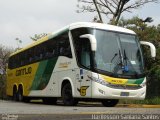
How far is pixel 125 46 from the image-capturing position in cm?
1791

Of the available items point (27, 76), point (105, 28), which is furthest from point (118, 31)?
point (27, 76)

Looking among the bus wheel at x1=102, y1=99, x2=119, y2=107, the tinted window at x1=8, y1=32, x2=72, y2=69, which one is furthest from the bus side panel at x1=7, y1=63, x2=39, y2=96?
the bus wheel at x1=102, y1=99, x2=119, y2=107

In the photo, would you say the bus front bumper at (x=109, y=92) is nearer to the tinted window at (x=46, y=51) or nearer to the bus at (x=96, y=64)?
the bus at (x=96, y=64)

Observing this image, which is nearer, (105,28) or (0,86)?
(105,28)

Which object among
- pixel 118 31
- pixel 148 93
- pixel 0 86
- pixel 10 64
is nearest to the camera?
pixel 118 31

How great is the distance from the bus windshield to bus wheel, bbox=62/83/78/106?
2.26m

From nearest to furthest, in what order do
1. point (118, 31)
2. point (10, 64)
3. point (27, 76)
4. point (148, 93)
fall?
1. point (118, 31)
2. point (27, 76)
3. point (148, 93)
4. point (10, 64)

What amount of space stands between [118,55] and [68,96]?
113 inches

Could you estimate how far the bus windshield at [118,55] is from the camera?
17094 mm

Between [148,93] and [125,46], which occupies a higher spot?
[125,46]

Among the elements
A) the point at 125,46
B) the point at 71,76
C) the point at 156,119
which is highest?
the point at 125,46

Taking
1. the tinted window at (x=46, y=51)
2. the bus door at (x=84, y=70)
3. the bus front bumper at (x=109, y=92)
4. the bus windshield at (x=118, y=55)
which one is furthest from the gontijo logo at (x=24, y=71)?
the bus front bumper at (x=109, y=92)

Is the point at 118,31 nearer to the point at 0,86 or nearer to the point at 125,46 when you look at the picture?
the point at 125,46

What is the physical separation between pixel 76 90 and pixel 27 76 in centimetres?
762
